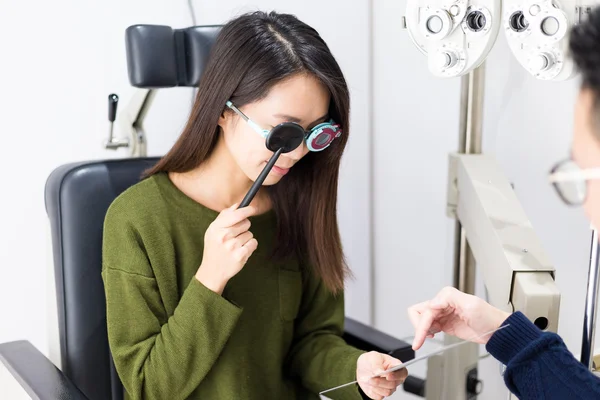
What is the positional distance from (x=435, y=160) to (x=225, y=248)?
3.10 ft

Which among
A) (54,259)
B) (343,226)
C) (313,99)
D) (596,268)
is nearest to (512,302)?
(596,268)

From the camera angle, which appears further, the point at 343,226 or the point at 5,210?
the point at 343,226

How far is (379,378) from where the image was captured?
41.8 inches

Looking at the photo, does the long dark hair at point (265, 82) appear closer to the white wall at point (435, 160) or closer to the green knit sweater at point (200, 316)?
the green knit sweater at point (200, 316)

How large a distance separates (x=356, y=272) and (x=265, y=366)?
0.90 metres

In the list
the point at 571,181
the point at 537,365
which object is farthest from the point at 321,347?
→ the point at 571,181

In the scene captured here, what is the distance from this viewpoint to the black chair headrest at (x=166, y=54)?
120 cm

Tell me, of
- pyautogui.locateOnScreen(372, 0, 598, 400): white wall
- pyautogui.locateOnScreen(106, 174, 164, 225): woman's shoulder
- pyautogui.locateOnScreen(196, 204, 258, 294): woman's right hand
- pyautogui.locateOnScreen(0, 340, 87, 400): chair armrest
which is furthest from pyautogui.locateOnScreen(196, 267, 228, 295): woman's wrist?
pyautogui.locateOnScreen(372, 0, 598, 400): white wall

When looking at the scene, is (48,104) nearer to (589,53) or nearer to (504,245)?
(504,245)

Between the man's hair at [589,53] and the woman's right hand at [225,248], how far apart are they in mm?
518

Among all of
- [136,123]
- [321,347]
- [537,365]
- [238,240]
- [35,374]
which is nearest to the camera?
[537,365]

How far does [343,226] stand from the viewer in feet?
6.86

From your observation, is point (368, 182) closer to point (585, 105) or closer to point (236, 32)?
point (236, 32)

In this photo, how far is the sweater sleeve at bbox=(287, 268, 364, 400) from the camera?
123cm
